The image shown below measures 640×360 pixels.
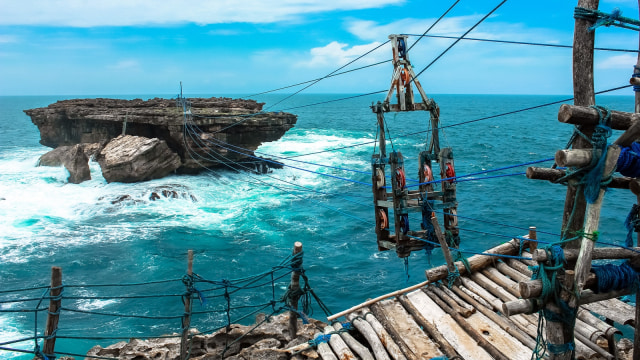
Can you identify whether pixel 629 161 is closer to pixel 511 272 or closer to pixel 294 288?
pixel 511 272

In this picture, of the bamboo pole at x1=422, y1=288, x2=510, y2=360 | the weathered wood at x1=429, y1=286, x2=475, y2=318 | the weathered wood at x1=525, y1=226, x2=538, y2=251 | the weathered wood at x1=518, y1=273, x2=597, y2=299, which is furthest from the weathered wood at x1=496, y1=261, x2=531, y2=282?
the weathered wood at x1=518, y1=273, x2=597, y2=299

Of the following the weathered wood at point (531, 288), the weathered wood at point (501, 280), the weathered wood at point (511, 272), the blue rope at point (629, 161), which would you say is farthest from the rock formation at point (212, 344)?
the blue rope at point (629, 161)

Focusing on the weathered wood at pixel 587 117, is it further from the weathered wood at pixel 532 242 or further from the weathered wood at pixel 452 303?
the weathered wood at pixel 532 242

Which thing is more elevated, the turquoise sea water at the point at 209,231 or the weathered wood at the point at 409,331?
the weathered wood at the point at 409,331

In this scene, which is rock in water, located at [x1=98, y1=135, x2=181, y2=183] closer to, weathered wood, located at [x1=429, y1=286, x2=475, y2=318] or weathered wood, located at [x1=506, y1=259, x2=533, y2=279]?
weathered wood, located at [x1=429, y1=286, x2=475, y2=318]

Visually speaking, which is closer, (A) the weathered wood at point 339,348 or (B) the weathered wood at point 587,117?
(B) the weathered wood at point 587,117
